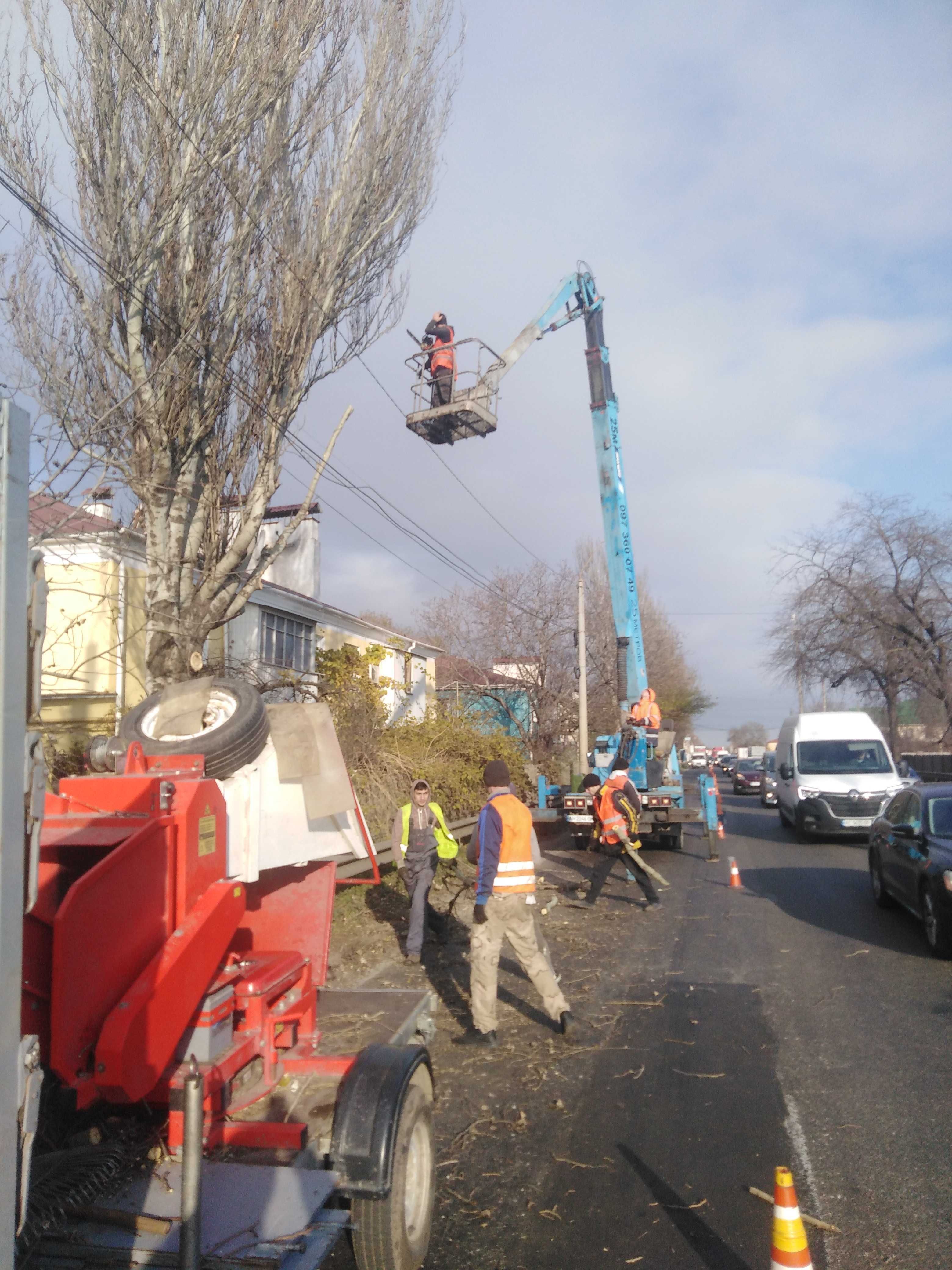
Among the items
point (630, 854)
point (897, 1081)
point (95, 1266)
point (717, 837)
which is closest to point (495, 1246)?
point (95, 1266)

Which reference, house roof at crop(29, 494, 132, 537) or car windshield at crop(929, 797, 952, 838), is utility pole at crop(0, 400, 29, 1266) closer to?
house roof at crop(29, 494, 132, 537)

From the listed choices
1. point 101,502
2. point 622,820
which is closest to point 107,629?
point 101,502

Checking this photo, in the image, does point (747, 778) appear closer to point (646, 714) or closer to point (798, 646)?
point (798, 646)

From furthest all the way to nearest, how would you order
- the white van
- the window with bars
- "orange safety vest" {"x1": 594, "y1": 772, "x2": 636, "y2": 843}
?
1. the window with bars
2. the white van
3. "orange safety vest" {"x1": 594, "y1": 772, "x2": 636, "y2": 843}

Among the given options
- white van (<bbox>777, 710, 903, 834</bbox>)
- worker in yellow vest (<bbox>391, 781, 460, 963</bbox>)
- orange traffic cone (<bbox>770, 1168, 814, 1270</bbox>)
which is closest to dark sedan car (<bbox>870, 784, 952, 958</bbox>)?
worker in yellow vest (<bbox>391, 781, 460, 963</bbox>)

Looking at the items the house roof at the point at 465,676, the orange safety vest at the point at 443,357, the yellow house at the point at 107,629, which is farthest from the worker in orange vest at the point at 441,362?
the house roof at the point at 465,676

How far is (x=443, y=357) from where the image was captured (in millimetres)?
15344

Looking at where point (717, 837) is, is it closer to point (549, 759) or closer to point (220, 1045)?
point (549, 759)

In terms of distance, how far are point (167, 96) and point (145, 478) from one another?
4.27 meters

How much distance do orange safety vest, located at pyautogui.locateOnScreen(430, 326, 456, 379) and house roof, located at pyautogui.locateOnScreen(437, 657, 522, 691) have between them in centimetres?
1711

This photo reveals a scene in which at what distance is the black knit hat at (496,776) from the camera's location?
22.6ft

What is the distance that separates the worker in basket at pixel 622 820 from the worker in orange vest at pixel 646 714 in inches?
184

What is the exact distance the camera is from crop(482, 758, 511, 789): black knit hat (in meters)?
6.89

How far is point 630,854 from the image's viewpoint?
36.0ft
